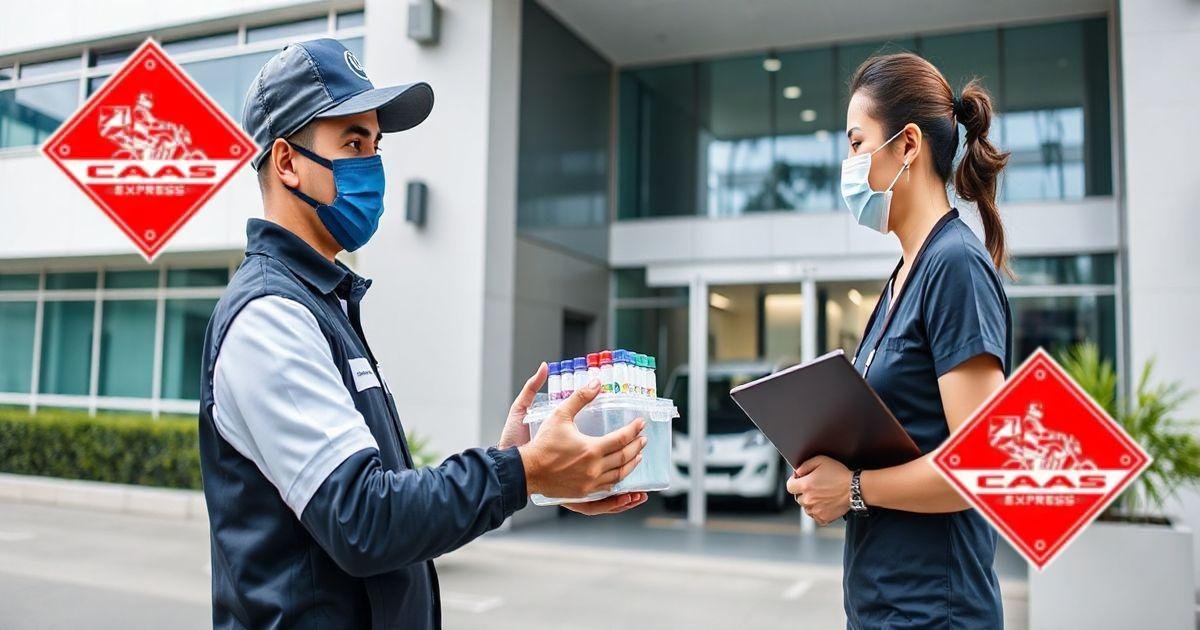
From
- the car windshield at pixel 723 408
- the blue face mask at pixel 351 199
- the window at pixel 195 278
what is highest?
the window at pixel 195 278

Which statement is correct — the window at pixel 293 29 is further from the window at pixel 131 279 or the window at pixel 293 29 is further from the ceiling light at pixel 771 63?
the ceiling light at pixel 771 63

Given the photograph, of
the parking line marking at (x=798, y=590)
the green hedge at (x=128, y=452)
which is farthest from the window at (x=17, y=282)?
the parking line marking at (x=798, y=590)

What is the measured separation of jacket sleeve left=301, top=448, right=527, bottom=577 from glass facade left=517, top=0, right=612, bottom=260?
361 inches

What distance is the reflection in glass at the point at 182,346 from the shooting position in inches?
440

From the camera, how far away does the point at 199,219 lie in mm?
9930

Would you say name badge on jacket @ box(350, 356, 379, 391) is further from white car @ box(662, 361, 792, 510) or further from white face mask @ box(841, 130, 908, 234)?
white car @ box(662, 361, 792, 510)

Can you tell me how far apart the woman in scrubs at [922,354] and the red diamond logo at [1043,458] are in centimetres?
27

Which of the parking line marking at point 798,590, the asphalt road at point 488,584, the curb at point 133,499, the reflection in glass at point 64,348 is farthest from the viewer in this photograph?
the curb at point 133,499

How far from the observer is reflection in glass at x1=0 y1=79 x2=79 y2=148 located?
363 cm

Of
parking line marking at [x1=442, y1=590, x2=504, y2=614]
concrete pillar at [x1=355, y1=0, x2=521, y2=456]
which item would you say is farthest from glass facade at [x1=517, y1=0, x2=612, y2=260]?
parking line marking at [x1=442, y1=590, x2=504, y2=614]

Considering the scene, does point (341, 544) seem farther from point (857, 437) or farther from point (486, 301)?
point (486, 301)

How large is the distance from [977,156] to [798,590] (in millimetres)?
6072

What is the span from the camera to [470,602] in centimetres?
664

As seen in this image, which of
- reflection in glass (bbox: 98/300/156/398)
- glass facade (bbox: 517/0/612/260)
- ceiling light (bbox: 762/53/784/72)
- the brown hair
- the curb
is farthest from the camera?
ceiling light (bbox: 762/53/784/72)
